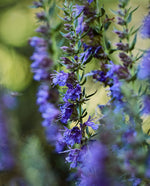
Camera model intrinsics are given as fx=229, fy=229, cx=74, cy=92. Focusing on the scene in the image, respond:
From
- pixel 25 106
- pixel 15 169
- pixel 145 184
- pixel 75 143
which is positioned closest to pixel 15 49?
pixel 25 106

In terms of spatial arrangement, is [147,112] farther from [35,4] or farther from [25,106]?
[25,106]

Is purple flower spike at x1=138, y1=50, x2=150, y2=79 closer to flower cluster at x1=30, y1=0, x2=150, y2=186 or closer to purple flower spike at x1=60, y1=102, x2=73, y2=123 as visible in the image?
flower cluster at x1=30, y1=0, x2=150, y2=186

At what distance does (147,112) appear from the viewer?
7.9 inches

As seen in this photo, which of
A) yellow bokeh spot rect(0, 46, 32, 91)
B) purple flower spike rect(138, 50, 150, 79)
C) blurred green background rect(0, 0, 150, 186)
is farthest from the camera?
yellow bokeh spot rect(0, 46, 32, 91)

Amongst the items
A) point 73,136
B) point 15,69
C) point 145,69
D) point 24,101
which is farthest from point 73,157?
point 15,69

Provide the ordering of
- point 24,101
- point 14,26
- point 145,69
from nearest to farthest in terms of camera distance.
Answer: point 145,69, point 24,101, point 14,26

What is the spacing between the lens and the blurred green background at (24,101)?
381 mm

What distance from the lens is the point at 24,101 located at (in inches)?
26.4

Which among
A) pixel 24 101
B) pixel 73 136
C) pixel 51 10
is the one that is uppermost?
pixel 51 10

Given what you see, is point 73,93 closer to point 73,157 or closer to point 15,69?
point 73,157

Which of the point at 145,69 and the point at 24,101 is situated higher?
the point at 145,69

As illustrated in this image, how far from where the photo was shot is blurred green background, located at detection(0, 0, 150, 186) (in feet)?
1.25

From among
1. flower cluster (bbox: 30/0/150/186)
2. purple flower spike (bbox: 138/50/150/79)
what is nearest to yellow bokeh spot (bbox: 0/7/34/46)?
flower cluster (bbox: 30/0/150/186)

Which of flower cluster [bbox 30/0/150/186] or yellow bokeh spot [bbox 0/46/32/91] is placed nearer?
flower cluster [bbox 30/0/150/186]
